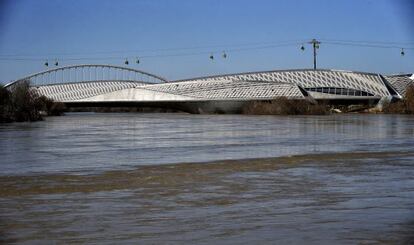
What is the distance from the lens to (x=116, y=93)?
159 m

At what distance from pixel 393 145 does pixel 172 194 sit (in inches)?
626

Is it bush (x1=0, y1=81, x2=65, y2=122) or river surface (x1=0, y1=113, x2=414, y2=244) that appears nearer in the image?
river surface (x1=0, y1=113, x2=414, y2=244)

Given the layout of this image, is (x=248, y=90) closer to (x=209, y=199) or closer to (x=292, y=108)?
(x=292, y=108)

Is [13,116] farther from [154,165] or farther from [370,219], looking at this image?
[370,219]

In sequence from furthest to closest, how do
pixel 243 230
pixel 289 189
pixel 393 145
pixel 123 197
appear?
pixel 393 145, pixel 289 189, pixel 123 197, pixel 243 230

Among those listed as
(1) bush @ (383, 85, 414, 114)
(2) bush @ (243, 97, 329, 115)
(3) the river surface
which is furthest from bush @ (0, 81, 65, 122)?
(1) bush @ (383, 85, 414, 114)

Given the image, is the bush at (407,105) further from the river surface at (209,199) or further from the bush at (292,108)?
the river surface at (209,199)

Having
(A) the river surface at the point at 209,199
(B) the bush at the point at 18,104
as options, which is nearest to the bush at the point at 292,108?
(B) the bush at the point at 18,104

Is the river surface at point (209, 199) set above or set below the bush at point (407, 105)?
below

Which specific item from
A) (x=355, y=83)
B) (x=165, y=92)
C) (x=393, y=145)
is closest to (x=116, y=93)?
(x=165, y=92)

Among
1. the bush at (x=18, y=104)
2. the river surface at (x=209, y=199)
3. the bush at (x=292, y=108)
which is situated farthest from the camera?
the bush at (x=292, y=108)

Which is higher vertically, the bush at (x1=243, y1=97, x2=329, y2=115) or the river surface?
the bush at (x1=243, y1=97, x2=329, y2=115)

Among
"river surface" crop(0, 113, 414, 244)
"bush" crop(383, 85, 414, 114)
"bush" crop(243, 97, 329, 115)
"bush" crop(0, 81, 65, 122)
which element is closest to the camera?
"river surface" crop(0, 113, 414, 244)

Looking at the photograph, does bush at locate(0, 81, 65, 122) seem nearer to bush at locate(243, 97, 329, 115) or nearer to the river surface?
bush at locate(243, 97, 329, 115)
